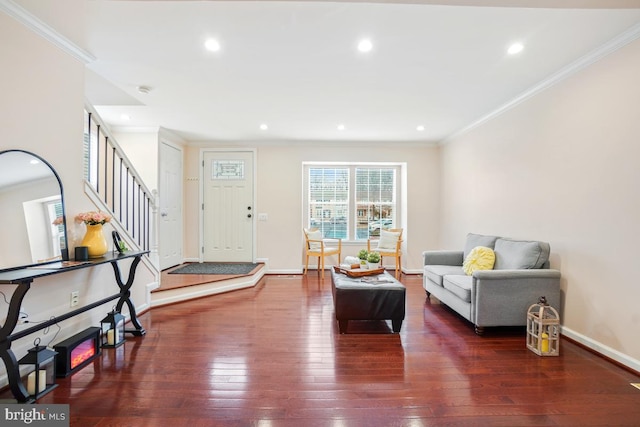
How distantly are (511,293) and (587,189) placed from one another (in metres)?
1.17

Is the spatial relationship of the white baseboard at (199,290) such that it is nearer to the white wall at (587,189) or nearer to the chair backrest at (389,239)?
the chair backrest at (389,239)

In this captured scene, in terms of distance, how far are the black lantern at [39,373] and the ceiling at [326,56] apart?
2.40 meters

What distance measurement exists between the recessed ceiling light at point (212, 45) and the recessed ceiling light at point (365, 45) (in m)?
1.19

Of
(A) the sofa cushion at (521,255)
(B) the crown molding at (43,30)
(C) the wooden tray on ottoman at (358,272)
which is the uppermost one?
(B) the crown molding at (43,30)

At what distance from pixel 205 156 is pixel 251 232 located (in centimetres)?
178

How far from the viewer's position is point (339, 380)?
6.93ft

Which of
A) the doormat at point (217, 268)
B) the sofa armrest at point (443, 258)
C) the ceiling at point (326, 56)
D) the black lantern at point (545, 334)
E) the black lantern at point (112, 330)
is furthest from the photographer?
the doormat at point (217, 268)

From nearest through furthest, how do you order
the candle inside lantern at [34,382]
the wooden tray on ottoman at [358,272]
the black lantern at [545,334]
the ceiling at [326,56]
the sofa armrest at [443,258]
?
the candle inside lantern at [34,382] → the ceiling at [326,56] → the black lantern at [545,334] → the wooden tray on ottoman at [358,272] → the sofa armrest at [443,258]

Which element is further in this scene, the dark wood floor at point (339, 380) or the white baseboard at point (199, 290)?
the white baseboard at point (199, 290)

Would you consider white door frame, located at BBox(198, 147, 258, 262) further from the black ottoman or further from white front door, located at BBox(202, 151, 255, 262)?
the black ottoman

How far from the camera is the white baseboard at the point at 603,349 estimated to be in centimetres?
225

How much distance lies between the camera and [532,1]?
172 centimetres

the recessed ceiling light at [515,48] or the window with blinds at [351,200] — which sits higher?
the recessed ceiling light at [515,48]

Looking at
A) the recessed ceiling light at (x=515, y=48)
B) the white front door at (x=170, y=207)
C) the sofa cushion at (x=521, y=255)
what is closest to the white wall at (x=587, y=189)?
the sofa cushion at (x=521, y=255)
